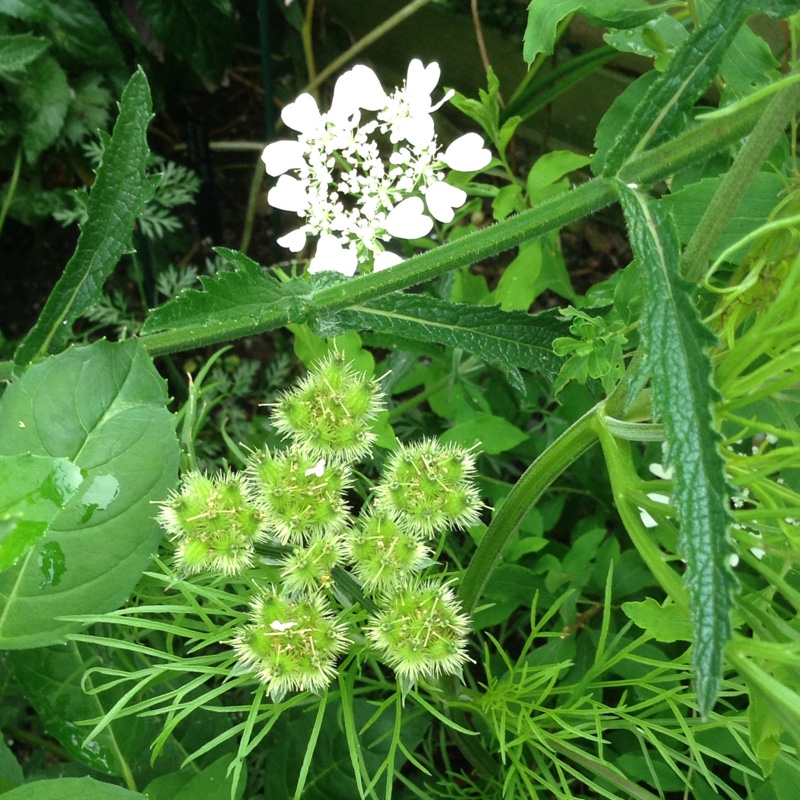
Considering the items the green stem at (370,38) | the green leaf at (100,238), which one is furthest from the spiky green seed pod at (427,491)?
the green stem at (370,38)

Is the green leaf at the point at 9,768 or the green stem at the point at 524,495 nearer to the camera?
the green stem at the point at 524,495

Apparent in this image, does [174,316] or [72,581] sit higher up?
[174,316]

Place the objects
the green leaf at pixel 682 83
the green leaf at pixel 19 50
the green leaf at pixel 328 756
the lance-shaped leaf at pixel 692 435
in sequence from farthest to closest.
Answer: the green leaf at pixel 19 50
the green leaf at pixel 328 756
the green leaf at pixel 682 83
the lance-shaped leaf at pixel 692 435

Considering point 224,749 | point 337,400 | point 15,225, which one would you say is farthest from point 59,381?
point 15,225

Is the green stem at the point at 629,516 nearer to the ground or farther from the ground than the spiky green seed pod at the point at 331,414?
nearer to the ground

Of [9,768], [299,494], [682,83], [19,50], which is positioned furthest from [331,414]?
[19,50]

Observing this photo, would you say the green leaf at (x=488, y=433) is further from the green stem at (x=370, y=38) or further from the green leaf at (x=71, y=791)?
the green stem at (x=370, y=38)

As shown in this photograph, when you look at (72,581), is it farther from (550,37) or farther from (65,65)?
(65,65)
